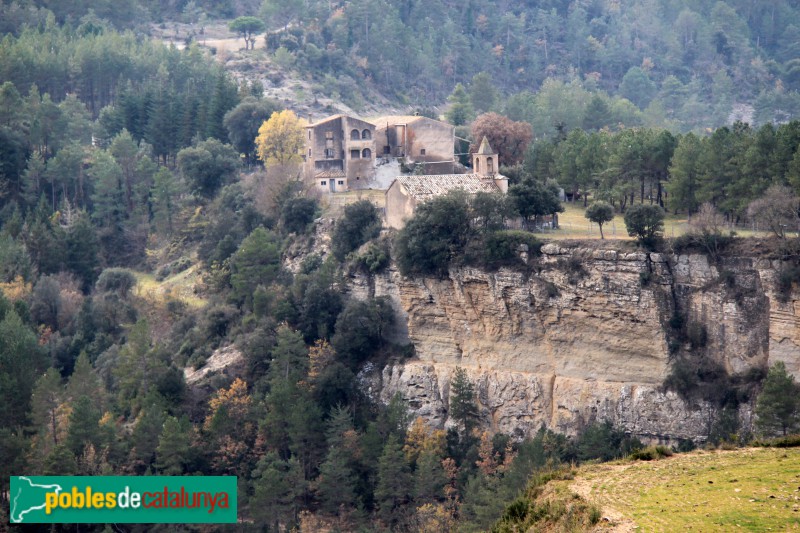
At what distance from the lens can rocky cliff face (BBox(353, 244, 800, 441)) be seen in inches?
1988

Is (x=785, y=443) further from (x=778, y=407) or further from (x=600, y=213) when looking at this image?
(x=600, y=213)

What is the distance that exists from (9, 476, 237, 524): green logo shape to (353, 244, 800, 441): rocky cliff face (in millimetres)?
13064

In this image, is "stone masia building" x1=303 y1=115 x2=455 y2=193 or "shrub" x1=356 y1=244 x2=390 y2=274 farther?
"stone masia building" x1=303 y1=115 x2=455 y2=193

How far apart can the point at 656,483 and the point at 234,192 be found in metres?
50.7

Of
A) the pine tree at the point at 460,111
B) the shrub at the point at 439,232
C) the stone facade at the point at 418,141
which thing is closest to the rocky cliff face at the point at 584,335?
the shrub at the point at 439,232

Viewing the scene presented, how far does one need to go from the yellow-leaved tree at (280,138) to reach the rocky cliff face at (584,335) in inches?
915

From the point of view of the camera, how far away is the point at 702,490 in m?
28.2

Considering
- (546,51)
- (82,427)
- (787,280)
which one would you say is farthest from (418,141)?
(546,51)

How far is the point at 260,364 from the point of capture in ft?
200

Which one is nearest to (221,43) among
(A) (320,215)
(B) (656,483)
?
(A) (320,215)

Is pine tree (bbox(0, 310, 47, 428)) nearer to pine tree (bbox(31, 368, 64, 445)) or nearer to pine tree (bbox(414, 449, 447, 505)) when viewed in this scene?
pine tree (bbox(31, 368, 64, 445))

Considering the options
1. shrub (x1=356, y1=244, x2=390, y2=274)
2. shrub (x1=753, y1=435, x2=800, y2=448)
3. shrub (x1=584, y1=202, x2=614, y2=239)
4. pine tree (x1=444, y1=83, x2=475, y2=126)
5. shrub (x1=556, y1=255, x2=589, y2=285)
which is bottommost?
shrub (x1=753, y1=435, x2=800, y2=448)

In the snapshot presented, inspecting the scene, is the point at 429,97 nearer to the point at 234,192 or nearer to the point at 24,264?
the point at 234,192

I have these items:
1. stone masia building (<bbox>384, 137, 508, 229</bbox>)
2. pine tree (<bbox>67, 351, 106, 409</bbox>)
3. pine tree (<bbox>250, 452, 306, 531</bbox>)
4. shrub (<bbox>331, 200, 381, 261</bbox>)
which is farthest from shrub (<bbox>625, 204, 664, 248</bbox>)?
pine tree (<bbox>67, 351, 106, 409</bbox>)
